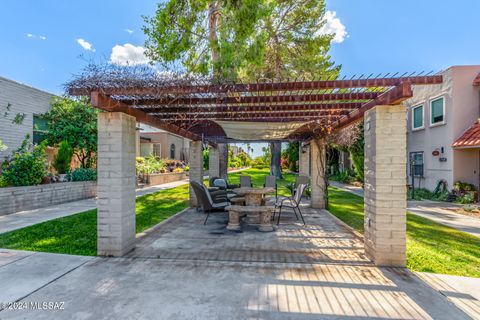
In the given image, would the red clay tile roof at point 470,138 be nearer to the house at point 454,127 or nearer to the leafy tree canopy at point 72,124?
the house at point 454,127

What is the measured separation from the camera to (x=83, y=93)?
432cm

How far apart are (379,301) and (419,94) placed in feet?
46.3

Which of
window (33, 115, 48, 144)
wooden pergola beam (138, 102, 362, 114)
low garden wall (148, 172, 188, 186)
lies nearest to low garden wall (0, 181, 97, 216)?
window (33, 115, 48, 144)

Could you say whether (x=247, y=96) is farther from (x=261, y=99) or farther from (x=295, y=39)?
(x=295, y=39)

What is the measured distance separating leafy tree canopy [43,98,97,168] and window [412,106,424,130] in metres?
16.9

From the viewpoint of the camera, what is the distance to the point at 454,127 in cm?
1126

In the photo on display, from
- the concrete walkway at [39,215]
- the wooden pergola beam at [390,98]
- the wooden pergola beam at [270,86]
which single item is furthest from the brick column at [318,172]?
the concrete walkway at [39,215]

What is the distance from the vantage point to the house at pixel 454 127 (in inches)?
436

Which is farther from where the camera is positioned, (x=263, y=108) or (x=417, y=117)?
(x=417, y=117)

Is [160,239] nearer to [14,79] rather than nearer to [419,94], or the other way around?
[14,79]

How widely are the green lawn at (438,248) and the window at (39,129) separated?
14211mm

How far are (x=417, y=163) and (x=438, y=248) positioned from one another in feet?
35.2

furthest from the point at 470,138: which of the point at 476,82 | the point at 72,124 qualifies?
the point at 72,124

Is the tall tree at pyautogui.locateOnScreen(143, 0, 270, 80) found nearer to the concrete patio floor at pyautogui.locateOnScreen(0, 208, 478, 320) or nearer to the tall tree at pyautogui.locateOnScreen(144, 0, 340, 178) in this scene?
the tall tree at pyautogui.locateOnScreen(144, 0, 340, 178)
